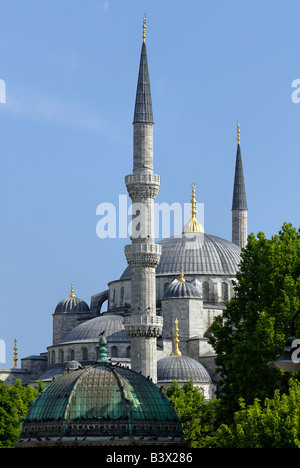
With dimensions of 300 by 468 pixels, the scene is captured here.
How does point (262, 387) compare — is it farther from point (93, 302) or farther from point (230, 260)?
point (93, 302)

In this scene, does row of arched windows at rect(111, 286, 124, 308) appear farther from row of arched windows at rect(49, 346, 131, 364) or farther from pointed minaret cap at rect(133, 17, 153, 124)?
pointed minaret cap at rect(133, 17, 153, 124)

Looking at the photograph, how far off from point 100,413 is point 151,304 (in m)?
35.1

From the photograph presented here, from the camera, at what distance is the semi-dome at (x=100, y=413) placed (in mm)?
24078

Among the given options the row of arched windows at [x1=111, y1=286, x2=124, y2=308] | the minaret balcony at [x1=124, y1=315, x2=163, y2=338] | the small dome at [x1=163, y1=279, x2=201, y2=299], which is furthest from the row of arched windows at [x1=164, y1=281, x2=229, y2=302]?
the minaret balcony at [x1=124, y1=315, x2=163, y2=338]

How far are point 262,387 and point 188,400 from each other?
101ft

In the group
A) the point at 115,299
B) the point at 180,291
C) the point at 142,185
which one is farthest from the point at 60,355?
the point at 142,185

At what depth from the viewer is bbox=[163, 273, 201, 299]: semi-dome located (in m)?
79.7

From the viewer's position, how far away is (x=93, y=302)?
91.8 meters

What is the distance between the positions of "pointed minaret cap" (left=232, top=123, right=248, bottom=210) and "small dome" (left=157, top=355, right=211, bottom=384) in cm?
1367

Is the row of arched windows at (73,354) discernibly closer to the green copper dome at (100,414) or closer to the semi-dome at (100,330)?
the semi-dome at (100,330)

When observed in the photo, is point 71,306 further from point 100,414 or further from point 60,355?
point 100,414

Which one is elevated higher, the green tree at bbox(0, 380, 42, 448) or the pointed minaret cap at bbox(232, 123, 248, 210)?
the pointed minaret cap at bbox(232, 123, 248, 210)

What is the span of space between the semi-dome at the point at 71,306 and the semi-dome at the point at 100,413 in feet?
209

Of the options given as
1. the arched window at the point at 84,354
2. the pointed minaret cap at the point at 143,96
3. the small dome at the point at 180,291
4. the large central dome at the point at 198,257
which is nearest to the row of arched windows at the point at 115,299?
the large central dome at the point at 198,257
